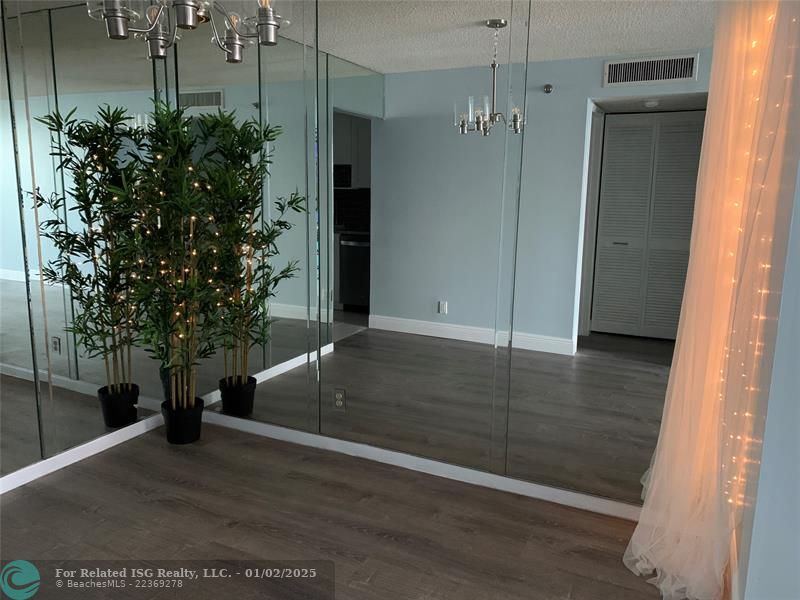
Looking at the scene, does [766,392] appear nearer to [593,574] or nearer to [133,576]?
[593,574]

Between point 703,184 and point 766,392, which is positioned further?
point 703,184

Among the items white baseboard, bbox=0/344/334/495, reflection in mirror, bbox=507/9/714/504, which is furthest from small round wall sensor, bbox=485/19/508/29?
white baseboard, bbox=0/344/334/495

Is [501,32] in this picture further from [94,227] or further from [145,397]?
[145,397]

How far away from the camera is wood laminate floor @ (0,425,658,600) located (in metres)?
2.18

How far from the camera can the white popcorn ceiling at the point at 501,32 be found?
236 cm

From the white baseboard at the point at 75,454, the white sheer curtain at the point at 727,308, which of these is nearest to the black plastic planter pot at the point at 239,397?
the white baseboard at the point at 75,454

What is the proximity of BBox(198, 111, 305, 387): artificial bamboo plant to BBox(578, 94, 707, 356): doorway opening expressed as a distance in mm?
1669

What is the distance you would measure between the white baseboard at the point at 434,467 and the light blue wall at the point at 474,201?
0.72 meters

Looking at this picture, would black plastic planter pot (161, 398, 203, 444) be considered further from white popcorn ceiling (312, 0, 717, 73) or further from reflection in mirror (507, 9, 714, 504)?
white popcorn ceiling (312, 0, 717, 73)

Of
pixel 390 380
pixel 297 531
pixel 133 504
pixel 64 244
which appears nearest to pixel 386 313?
pixel 390 380

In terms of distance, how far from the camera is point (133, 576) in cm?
217

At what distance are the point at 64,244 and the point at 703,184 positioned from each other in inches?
117

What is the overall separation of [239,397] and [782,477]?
111 inches

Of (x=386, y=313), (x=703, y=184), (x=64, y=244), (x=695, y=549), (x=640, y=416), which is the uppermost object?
(x=703, y=184)
